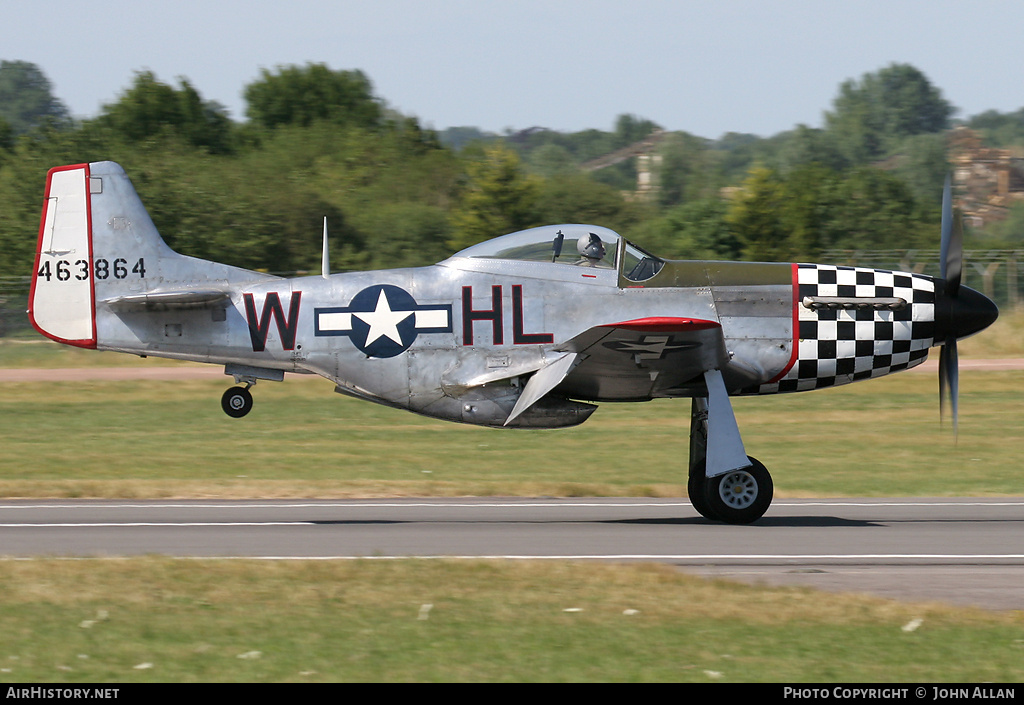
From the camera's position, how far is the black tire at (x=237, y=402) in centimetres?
1284

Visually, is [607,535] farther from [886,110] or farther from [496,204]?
[886,110]

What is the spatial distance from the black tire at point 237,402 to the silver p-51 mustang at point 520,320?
2cm

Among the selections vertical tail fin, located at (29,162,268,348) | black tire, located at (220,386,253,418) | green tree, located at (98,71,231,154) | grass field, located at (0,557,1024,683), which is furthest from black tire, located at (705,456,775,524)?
green tree, located at (98,71,231,154)

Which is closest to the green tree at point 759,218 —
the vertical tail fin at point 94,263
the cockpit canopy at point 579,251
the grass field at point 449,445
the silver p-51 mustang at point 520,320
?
the grass field at point 449,445

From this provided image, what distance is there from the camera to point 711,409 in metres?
12.0

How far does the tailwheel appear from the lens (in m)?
12.1

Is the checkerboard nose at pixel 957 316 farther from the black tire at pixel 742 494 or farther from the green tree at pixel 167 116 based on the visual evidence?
the green tree at pixel 167 116

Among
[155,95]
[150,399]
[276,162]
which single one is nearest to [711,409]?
[150,399]

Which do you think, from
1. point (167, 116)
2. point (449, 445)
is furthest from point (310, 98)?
point (449, 445)

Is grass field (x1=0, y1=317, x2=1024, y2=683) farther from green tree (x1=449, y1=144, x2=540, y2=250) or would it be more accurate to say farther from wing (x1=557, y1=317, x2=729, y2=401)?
green tree (x1=449, y1=144, x2=540, y2=250)

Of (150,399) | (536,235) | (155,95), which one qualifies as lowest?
(150,399)

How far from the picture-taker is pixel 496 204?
42969 millimetres

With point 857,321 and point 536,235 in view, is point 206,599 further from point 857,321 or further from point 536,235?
point 857,321

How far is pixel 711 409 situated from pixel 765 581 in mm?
3017
